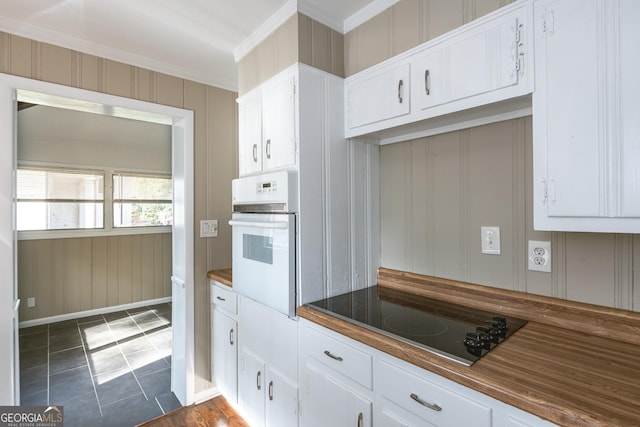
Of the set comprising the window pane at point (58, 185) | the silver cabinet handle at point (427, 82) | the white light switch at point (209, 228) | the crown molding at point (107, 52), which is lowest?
the white light switch at point (209, 228)

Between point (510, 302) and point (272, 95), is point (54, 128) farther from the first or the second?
point (510, 302)

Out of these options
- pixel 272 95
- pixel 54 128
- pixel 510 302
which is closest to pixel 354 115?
pixel 272 95

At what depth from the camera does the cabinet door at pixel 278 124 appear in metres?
1.61

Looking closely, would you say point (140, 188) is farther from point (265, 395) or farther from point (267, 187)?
point (265, 395)

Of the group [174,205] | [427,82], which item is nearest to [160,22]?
[174,205]

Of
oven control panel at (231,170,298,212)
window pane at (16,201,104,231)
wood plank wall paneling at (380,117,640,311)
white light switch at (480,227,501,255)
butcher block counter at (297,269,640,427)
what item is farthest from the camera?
window pane at (16,201,104,231)

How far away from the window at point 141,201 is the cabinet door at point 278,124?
3.36 meters

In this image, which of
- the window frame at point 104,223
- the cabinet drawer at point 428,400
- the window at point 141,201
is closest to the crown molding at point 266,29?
the cabinet drawer at point 428,400

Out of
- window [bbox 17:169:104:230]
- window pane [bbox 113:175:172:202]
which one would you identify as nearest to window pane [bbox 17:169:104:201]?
window [bbox 17:169:104:230]

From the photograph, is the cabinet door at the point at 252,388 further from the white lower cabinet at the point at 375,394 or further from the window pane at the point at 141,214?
the window pane at the point at 141,214

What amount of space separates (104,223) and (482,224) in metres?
4.86

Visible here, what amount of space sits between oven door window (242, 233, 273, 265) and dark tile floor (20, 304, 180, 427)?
1.39m

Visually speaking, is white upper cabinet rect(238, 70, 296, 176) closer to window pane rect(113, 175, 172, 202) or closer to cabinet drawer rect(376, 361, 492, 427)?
cabinet drawer rect(376, 361, 492, 427)

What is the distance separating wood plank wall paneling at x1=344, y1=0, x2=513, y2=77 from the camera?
1.25 meters
